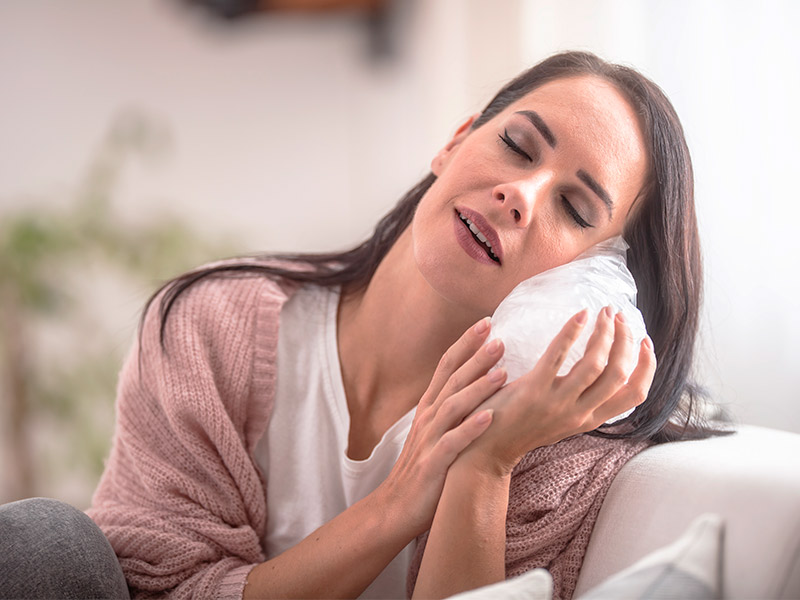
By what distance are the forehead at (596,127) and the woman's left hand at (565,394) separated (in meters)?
0.28

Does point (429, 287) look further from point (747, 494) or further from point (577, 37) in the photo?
point (577, 37)

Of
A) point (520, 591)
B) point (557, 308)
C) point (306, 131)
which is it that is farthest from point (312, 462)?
point (306, 131)

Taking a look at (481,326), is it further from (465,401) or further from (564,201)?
(564,201)

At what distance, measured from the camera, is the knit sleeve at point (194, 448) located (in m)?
1.07

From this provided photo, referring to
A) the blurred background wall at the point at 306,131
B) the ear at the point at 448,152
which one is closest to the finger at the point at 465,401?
the ear at the point at 448,152

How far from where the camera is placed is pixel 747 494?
860 mm

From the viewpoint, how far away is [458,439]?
939 millimetres

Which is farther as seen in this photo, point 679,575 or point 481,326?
point 481,326

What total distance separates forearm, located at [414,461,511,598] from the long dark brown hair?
24 cm

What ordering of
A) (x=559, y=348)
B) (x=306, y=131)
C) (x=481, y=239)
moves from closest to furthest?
(x=559, y=348) < (x=481, y=239) < (x=306, y=131)

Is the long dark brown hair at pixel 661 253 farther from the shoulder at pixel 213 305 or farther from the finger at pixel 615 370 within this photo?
the finger at pixel 615 370

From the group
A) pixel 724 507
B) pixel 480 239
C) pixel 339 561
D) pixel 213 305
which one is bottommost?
pixel 339 561

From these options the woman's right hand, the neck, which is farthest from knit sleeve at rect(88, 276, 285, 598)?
Result: the woman's right hand

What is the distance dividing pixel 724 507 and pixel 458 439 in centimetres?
30
